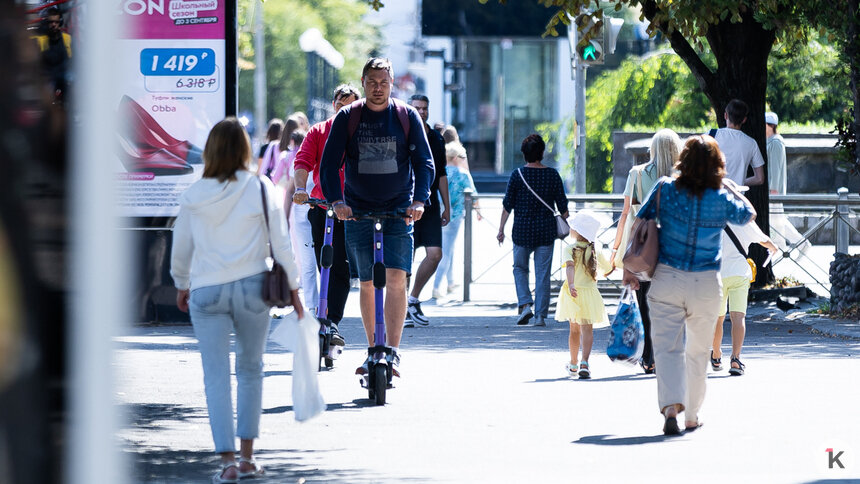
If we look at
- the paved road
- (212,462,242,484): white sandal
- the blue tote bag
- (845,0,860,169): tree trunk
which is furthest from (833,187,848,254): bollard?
(212,462,242,484): white sandal

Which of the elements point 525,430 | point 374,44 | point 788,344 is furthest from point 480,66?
point 525,430

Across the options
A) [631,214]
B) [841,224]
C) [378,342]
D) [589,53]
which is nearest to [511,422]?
[378,342]

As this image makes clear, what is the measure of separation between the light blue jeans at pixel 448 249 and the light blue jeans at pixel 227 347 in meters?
9.25

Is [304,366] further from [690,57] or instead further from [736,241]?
[690,57]

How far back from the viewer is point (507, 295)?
1588 centimetres

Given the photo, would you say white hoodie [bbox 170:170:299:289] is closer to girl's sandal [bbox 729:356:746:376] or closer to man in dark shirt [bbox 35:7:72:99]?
man in dark shirt [bbox 35:7:72:99]

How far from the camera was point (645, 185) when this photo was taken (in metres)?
9.24

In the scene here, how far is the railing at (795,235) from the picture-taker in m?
14.9

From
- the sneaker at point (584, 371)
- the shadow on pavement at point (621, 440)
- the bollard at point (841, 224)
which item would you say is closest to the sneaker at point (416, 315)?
the sneaker at point (584, 371)

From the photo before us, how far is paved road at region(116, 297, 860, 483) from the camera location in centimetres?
614

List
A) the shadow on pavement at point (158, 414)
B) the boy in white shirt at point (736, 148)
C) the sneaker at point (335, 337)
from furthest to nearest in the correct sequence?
1. the boy in white shirt at point (736, 148)
2. the sneaker at point (335, 337)
3. the shadow on pavement at point (158, 414)

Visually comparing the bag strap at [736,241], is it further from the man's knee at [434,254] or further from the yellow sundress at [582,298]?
the man's knee at [434,254]

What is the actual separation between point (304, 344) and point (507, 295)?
31.8 ft

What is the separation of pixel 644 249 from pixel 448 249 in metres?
8.46
